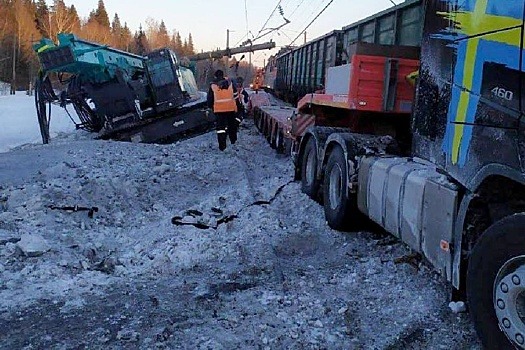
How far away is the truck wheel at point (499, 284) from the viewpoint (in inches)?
116

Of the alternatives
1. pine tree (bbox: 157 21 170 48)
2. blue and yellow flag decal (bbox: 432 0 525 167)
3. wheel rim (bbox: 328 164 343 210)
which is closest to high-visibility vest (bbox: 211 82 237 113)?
wheel rim (bbox: 328 164 343 210)

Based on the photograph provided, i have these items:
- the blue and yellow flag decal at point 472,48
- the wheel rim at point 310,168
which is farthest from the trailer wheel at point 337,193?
the blue and yellow flag decal at point 472,48

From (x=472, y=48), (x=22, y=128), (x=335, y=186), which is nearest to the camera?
(x=472, y=48)

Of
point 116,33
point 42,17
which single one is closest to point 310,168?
point 42,17

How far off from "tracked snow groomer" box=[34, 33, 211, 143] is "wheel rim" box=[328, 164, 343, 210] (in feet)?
30.1

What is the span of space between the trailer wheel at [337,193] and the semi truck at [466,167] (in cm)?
12

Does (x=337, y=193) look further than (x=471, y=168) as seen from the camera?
Yes

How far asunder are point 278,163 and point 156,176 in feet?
9.79

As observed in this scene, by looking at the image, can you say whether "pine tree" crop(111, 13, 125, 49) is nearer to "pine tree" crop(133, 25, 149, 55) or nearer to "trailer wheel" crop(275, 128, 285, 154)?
"pine tree" crop(133, 25, 149, 55)

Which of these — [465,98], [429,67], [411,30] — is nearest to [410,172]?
[429,67]

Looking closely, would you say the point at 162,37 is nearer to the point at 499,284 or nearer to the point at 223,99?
the point at 223,99

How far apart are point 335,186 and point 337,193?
138 mm

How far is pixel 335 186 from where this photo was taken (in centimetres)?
686

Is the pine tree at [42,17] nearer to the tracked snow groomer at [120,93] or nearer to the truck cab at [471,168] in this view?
the tracked snow groomer at [120,93]
